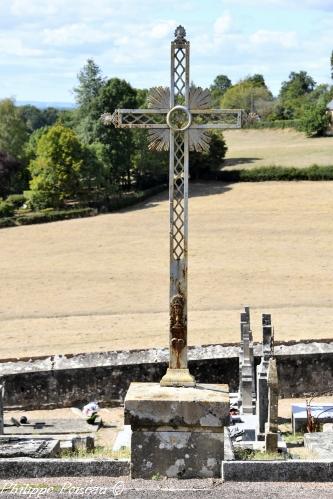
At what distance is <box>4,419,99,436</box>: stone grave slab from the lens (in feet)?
43.6

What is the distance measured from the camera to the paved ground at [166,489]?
7082 millimetres

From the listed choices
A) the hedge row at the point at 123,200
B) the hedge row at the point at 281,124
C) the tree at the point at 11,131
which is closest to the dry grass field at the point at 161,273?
the hedge row at the point at 123,200

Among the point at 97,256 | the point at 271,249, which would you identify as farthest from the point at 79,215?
the point at 271,249

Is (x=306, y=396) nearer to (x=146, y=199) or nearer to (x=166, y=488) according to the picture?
(x=166, y=488)

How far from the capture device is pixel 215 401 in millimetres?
7727

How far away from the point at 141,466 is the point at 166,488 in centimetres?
47

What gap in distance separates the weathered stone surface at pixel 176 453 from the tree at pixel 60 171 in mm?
56501

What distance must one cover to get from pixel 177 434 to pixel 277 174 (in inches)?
2523

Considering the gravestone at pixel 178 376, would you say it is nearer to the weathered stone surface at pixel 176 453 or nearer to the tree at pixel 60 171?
the weathered stone surface at pixel 176 453

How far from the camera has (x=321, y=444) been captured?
32.2 feet

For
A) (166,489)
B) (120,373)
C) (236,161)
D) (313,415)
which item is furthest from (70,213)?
(166,489)

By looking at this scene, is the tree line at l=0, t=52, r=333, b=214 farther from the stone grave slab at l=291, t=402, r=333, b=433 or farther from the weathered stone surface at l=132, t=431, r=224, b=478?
the weathered stone surface at l=132, t=431, r=224, b=478

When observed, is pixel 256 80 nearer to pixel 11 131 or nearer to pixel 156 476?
pixel 11 131

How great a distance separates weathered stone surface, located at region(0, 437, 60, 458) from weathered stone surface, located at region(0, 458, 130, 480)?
71 cm
